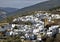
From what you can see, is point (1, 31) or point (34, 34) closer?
point (34, 34)

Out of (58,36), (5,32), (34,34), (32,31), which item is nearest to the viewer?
(58,36)

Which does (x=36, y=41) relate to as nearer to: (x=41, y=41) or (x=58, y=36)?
(x=41, y=41)

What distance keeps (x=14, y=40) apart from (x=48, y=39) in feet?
14.1

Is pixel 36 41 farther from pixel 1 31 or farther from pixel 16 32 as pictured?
pixel 1 31

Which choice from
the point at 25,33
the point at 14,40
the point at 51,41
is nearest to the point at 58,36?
the point at 51,41

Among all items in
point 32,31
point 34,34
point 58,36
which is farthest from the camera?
point 32,31

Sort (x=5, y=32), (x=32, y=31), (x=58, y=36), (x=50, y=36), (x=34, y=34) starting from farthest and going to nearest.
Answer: (x=5, y=32), (x=32, y=31), (x=34, y=34), (x=50, y=36), (x=58, y=36)

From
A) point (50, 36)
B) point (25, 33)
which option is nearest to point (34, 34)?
point (25, 33)

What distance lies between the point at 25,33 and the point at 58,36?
8479mm

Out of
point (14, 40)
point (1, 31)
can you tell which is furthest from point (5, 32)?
point (14, 40)

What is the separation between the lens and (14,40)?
31125 mm

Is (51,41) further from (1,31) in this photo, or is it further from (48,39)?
(1,31)

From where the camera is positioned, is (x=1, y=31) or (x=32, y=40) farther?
(x=1, y=31)

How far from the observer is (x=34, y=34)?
33.8 m
